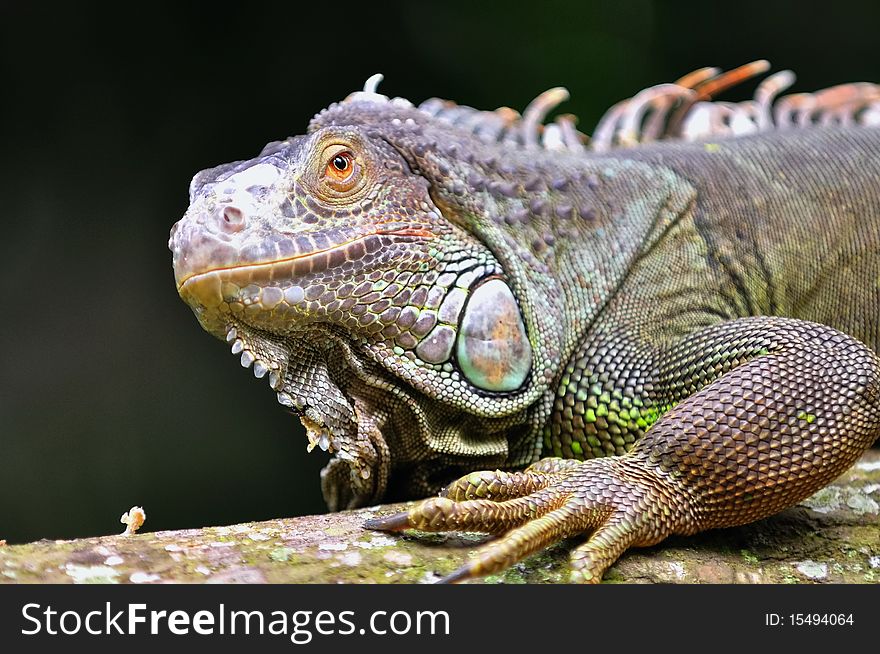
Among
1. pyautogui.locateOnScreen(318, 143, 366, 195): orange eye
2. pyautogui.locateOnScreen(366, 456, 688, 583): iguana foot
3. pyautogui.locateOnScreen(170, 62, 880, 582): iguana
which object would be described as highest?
pyautogui.locateOnScreen(318, 143, 366, 195): orange eye

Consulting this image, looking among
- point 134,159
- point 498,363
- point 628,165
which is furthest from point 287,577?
point 134,159

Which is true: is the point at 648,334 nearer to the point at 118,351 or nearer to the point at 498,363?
the point at 498,363

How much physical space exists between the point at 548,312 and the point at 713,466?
2.94 feet

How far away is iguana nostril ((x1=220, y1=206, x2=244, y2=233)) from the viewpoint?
305 cm

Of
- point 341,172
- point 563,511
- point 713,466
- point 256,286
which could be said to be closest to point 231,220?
point 256,286

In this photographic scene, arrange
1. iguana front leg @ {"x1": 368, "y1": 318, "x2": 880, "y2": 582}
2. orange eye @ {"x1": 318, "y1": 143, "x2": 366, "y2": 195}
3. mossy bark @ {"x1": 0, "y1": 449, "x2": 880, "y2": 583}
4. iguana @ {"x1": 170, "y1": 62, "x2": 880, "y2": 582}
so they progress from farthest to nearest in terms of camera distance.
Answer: orange eye @ {"x1": 318, "y1": 143, "x2": 366, "y2": 195}
iguana @ {"x1": 170, "y1": 62, "x2": 880, "y2": 582}
iguana front leg @ {"x1": 368, "y1": 318, "x2": 880, "y2": 582}
mossy bark @ {"x1": 0, "y1": 449, "x2": 880, "y2": 583}

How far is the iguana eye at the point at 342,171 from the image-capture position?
129 inches

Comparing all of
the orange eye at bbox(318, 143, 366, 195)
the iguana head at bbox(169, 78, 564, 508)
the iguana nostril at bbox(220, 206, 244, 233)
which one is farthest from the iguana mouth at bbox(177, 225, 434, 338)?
the orange eye at bbox(318, 143, 366, 195)

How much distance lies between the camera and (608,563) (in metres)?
2.73

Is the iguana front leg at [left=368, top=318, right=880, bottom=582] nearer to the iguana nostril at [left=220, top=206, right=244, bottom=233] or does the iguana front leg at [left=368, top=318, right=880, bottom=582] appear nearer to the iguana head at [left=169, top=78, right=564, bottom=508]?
the iguana head at [left=169, top=78, right=564, bottom=508]

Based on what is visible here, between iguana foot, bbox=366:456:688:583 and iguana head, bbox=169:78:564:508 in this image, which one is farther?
iguana head, bbox=169:78:564:508

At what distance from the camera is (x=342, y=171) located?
10.9 ft

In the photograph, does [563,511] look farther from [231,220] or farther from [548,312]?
[231,220]

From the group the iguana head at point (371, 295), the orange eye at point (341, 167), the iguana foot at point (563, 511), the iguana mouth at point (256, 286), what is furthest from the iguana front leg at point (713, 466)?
the orange eye at point (341, 167)
